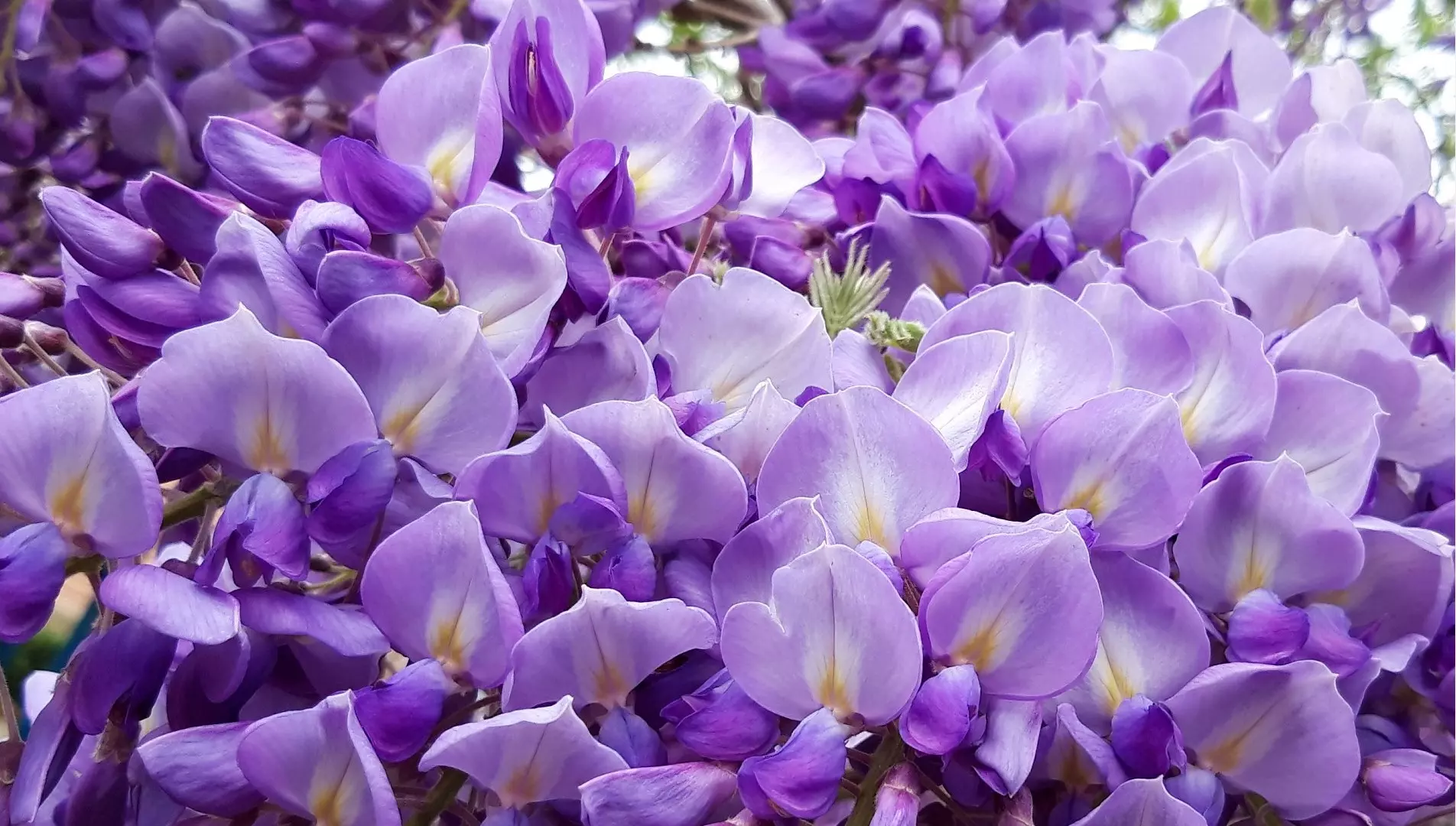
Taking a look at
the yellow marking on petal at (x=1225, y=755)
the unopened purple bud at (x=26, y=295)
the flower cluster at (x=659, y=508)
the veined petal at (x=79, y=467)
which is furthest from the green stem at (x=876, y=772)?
the unopened purple bud at (x=26, y=295)

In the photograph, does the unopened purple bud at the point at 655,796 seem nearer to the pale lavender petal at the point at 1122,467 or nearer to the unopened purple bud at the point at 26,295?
the pale lavender petal at the point at 1122,467

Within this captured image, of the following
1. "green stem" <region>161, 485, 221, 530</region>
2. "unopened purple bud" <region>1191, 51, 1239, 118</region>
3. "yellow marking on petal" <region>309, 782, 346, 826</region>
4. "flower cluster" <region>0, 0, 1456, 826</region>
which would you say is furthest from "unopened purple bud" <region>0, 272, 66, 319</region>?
"unopened purple bud" <region>1191, 51, 1239, 118</region>

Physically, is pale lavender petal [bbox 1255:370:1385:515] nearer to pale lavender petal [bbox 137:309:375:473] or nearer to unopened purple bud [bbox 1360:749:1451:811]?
unopened purple bud [bbox 1360:749:1451:811]

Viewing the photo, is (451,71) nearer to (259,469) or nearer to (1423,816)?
(259,469)

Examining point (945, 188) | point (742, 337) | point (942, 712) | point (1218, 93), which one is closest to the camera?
point (942, 712)

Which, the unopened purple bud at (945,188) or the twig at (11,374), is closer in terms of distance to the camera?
the twig at (11,374)

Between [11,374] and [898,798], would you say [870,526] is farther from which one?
[11,374]

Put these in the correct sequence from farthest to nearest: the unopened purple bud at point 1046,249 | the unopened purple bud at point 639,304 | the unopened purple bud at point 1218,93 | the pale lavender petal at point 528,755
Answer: the unopened purple bud at point 1218,93 < the unopened purple bud at point 1046,249 < the unopened purple bud at point 639,304 < the pale lavender petal at point 528,755

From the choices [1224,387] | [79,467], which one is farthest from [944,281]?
[79,467]
